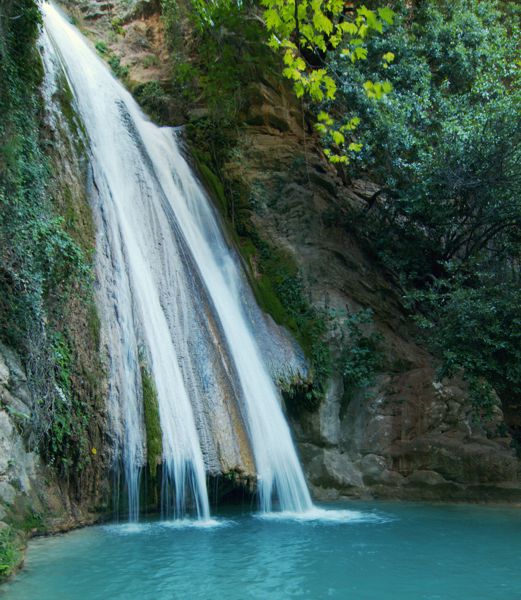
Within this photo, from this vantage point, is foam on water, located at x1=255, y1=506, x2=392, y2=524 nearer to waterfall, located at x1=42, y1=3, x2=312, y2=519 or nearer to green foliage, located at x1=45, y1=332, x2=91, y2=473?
waterfall, located at x1=42, y1=3, x2=312, y2=519

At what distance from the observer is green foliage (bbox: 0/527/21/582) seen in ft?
17.2

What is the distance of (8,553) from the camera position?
5367 millimetres

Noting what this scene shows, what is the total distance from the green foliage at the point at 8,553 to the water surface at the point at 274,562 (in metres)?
0.12

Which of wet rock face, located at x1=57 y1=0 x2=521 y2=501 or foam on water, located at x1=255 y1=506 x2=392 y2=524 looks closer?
foam on water, located at x1=255 y1=506 x2=392 y2=524

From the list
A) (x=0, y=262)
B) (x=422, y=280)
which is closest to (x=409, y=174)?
(x=422, y=280)

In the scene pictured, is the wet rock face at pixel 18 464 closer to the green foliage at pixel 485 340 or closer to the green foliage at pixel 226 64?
the green foliage at pixel 485 340

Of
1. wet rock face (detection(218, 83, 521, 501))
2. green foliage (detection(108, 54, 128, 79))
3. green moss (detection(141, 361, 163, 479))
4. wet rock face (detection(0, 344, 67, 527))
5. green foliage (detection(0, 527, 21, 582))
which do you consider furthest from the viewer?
green foliage (detection(108, 54, 128, 79))

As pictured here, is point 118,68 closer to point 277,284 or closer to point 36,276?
point 277,284

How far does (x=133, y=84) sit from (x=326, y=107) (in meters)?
5.48

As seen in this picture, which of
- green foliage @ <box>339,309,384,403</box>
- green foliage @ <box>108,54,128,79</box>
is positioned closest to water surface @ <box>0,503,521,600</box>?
green foliage @ <box>339,309,384,403</box>

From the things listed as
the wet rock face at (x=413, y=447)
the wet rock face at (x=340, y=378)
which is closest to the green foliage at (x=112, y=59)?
the wet rock face at (x=340, y=378)

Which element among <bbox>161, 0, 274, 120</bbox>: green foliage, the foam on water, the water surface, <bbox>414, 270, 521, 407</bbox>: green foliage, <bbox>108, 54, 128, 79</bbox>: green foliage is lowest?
the water surface

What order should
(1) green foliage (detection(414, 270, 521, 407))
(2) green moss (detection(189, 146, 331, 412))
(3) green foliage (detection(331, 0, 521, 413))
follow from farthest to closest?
(2) green moss (detection(189, 146, 331, 412)) → (3) green foliage (detection(331, 0, 521, 413)) → (1) green foliage (detection(414, 270, 521, 407))

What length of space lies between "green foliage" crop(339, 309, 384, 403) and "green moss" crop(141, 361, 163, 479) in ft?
16.7
